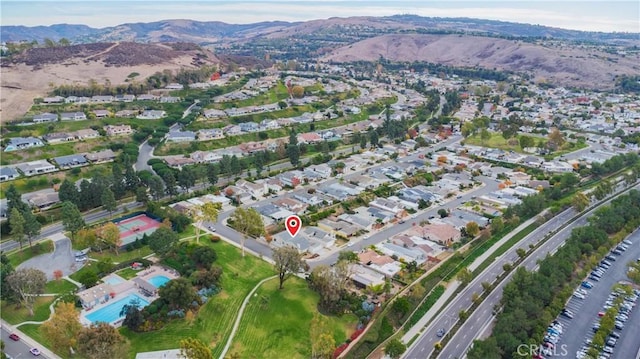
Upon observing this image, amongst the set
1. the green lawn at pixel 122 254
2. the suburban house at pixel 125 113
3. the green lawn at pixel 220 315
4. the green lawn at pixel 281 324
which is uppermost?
the suburban house at pixel 125 113

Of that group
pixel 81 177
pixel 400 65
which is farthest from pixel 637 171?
pixel 400 65

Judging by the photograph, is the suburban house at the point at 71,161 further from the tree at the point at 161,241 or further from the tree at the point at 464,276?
the tree at the point at 464,276

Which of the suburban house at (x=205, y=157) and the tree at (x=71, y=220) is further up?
the tree at (x=71, y=220)

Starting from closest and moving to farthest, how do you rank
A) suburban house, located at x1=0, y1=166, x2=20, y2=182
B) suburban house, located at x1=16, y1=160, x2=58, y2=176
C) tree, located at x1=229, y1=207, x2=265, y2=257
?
tree, located at x1=229, y1=207, x2=265, y2=257 → suburban house, located at x1=0, y1=166, x2=20, y2=182 → suburban house, located at x1=16, y1=160, x2=58, y2=176

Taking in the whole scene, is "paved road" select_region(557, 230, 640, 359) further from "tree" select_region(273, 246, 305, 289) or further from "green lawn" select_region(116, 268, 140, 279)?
"green lawn" select_region(116, 268, 140, 279)

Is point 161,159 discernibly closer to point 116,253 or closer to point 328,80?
point 116,253

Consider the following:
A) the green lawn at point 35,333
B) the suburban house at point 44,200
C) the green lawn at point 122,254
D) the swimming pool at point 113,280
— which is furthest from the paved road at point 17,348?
the suburban house at point 44,200

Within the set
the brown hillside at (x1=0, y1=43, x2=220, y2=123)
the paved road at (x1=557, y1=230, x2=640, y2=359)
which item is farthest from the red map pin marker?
the brown hillside at (x1=0, y1=43, x2=220, y2=123)
